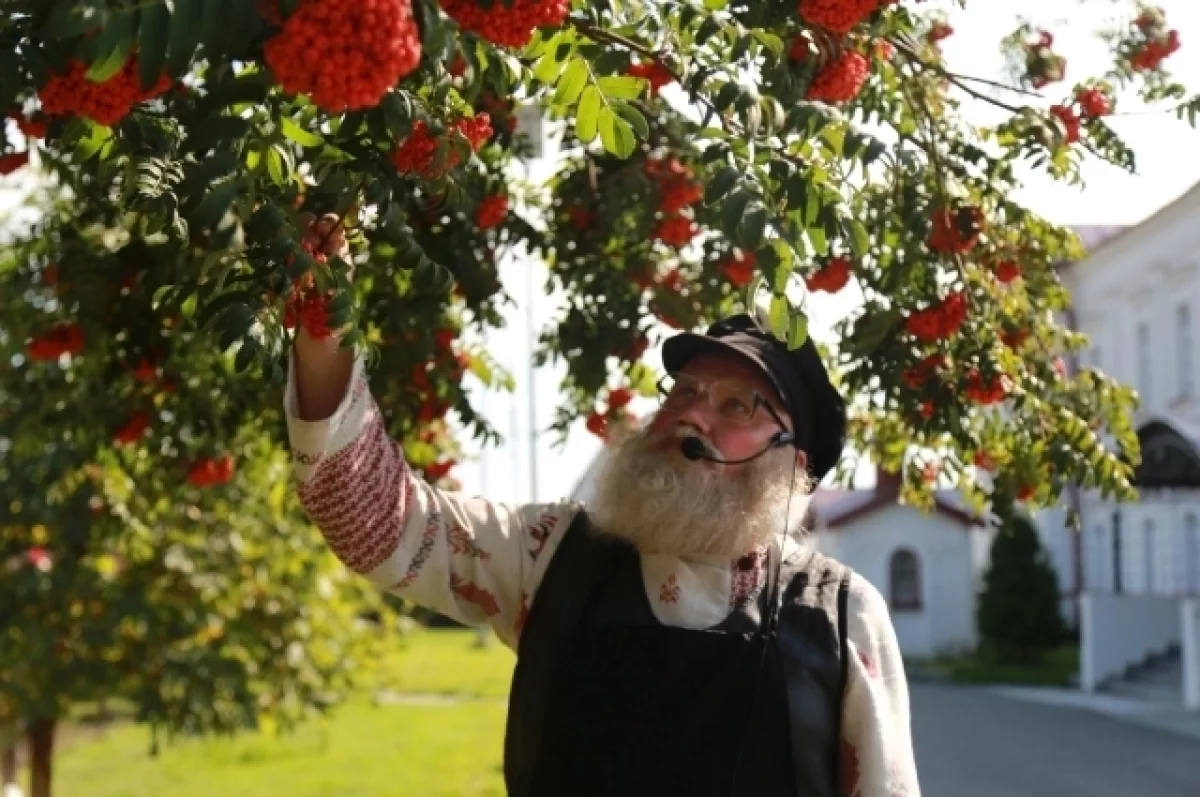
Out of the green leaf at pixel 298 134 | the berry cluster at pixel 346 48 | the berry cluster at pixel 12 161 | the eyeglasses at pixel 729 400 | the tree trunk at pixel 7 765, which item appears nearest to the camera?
the berry cluster at pixel 346 48

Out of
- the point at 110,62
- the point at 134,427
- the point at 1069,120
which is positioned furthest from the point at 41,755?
the point at 110,62

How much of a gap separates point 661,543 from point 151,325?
Answer: 1489 mm

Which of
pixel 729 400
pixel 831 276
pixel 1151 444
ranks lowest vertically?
pixel 729 400

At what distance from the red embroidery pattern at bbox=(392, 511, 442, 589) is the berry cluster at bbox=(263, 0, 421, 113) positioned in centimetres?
139

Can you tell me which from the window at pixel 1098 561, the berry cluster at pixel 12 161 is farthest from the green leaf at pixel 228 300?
the window at pixel 1098 561

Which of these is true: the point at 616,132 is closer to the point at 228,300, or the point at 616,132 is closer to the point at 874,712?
the point at 228,300

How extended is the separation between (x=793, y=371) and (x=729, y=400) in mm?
134

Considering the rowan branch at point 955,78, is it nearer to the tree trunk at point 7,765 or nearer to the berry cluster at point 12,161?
the berry cluster at point 12,161

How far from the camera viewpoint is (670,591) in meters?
2.80

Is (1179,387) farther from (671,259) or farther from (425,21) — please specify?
(425,21)

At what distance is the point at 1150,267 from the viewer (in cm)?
2120

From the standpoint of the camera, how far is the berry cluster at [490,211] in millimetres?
3551

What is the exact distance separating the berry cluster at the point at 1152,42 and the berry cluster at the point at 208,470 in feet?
8.57

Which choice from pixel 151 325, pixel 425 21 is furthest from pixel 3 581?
pixel 425 21
